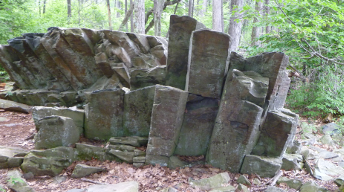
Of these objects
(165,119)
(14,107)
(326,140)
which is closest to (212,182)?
(165,119)

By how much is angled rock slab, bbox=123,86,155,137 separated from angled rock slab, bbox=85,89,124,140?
16 cm

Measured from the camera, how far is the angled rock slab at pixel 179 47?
562 centimetres

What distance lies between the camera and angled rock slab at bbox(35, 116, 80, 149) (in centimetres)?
543

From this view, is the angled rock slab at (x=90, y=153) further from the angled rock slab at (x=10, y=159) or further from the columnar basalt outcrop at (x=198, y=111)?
the angled rock slab at (x=10, y=159)

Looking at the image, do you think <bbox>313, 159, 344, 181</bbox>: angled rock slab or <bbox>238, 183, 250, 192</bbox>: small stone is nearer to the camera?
<bbox>238, 183, 250, 192</bbox>: small stone

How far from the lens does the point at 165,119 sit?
5.16 meters

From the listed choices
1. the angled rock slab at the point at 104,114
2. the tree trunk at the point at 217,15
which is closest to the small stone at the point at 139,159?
the angled rock slab at the point at 104,114

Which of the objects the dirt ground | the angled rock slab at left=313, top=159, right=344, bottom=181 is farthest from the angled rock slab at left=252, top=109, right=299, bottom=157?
the angled rock slab at left=313, top=159, right=344, bottom=181

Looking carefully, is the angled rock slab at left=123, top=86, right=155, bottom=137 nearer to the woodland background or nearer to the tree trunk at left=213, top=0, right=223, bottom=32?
the woodland background

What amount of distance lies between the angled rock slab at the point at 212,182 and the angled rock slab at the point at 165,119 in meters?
0.93

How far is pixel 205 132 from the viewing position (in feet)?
18.3

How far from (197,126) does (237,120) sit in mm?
987

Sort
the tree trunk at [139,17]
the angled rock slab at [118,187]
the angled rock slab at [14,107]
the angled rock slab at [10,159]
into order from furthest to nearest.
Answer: the tree trunk at [139,17]
the angled rock slab at [14,107]
the angled rock slab at [10,159]
the angled rock slab at [118,187]

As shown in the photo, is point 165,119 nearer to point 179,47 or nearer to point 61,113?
point 179,47
